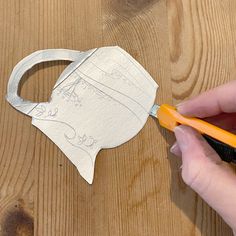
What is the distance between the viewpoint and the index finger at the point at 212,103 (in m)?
0.51

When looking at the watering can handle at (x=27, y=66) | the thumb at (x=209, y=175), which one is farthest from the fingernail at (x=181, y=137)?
the watering can handle at (x=27, y=66)

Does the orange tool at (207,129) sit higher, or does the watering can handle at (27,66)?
the watering can handle at (27,66)

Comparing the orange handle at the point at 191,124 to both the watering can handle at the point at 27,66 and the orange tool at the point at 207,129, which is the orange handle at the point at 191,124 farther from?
the watering can handle at the point at 27,66

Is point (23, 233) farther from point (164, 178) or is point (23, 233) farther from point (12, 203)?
point (164, 178)

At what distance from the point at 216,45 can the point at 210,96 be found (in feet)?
0.32

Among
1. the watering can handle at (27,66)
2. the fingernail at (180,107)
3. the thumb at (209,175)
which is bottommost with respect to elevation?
the thumb at (209,175)

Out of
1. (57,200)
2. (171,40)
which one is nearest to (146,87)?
(171,40)

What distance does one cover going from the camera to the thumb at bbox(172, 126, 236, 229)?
429mm

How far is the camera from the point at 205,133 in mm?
481

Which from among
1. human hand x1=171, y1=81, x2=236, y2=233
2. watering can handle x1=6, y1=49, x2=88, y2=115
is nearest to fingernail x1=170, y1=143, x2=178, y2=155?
human hand x1=171, y1=81, x2=236, y2=233

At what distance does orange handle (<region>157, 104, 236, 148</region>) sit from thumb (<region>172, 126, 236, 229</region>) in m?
0.01

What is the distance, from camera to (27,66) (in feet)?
1.82

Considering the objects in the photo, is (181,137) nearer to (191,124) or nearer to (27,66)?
(191,124)

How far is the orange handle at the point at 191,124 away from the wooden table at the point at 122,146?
22 millimetres
